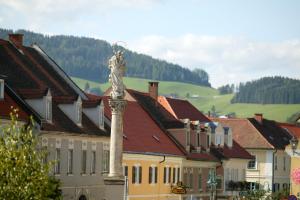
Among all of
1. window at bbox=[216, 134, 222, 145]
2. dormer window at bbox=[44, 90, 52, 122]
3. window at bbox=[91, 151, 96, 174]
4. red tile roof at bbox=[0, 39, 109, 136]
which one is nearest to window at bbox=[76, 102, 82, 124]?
red tile roof at bbox=[0, 39, 109, 136]

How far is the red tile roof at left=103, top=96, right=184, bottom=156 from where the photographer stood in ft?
252

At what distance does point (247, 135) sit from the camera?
12106cm

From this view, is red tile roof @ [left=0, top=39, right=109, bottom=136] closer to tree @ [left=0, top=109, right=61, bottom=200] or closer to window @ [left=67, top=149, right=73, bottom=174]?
window @ [left=67, top=149, right=73, bottom=174]

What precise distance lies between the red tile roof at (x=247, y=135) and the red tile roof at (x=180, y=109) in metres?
14.8

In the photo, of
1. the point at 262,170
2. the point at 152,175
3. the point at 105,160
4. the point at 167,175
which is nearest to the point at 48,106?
the point at 105,160

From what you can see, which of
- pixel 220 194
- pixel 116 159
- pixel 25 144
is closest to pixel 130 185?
pixel 116 159

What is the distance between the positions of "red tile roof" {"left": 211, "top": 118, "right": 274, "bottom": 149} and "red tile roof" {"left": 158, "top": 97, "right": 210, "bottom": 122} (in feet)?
48.5

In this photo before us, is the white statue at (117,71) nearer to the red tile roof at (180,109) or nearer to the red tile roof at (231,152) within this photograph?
the red tile roof at (180,109)

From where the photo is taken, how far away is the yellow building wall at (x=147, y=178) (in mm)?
75250

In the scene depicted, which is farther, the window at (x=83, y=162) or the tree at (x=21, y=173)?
the window at (x=83, y=162)

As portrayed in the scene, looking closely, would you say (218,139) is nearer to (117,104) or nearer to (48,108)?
(48,108)

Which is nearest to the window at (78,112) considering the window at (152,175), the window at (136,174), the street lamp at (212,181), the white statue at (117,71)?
the white statue at (117,71)

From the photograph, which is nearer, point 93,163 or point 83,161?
point 83,161

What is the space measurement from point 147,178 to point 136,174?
241cm
